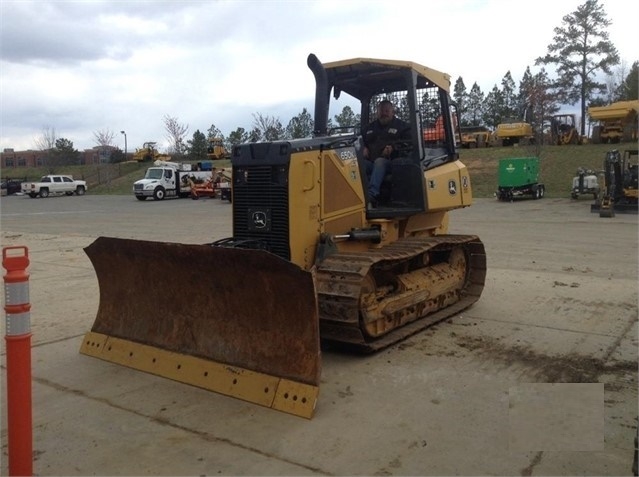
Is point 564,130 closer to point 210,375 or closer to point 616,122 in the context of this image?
point 616,122

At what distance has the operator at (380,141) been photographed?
6891mm

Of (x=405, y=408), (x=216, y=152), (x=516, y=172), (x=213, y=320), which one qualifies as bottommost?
(x=405, y=408)

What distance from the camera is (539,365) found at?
538 centimetres

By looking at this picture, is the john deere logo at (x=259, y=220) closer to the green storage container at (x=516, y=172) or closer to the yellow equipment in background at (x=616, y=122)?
the green storage container at (x=516, y=172)

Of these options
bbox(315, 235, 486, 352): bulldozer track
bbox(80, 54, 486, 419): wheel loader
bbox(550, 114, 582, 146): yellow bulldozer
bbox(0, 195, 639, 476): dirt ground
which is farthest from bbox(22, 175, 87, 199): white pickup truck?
bbox(315, 235, 486, 352): bulldozer track

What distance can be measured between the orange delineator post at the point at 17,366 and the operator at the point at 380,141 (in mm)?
4176

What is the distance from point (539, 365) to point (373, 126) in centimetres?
334

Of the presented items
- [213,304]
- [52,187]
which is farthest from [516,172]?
[52,187]

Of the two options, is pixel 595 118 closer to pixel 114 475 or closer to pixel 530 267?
pixel 530 267

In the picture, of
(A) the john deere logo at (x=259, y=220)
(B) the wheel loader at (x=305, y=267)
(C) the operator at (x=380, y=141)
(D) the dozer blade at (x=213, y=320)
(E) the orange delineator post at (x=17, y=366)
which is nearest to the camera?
(E) the orange delineator post at (x=17, y=366)

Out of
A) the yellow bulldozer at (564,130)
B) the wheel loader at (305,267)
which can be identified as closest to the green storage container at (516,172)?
the yellow bulldozer at (564,130)

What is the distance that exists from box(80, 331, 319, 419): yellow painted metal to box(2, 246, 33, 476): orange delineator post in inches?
70.4

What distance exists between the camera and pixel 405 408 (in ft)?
14.7

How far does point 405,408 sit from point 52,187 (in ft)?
165
